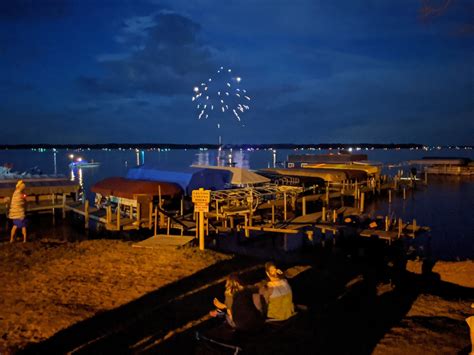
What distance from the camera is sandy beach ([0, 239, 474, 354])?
24.8 ft

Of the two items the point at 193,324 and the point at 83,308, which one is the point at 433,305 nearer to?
the point at 193,324

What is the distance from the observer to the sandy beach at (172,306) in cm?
755

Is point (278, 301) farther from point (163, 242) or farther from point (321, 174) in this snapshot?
point (321, 174)

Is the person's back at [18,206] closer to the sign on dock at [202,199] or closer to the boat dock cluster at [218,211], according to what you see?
the sign on dock at [202,199]

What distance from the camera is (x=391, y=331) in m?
8.12

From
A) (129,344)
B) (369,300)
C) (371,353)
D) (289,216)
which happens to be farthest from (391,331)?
(289,216)

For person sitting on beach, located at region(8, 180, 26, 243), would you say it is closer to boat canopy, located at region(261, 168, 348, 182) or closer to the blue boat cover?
the blue boat cover

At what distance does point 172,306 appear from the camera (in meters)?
9.32

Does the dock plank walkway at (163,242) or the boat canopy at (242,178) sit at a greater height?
the boat canopy at (242,178)

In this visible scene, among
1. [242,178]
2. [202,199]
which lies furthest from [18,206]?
[242,178]

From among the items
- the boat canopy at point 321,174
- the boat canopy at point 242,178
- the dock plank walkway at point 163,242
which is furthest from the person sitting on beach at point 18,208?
the boat canopy at point 321,174

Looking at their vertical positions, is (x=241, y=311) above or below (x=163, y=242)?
above

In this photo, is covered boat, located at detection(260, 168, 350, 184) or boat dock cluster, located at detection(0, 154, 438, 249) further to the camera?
covered boat, located at detection(260, 168, 350, 184)


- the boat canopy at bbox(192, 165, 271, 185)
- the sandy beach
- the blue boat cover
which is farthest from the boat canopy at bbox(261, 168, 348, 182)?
the sandy beach
